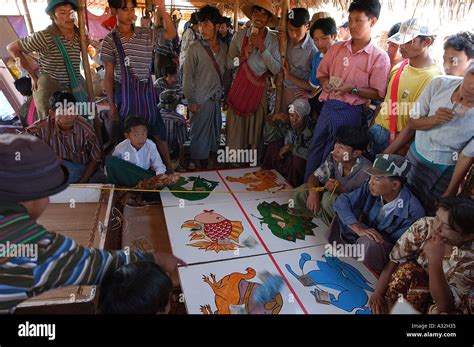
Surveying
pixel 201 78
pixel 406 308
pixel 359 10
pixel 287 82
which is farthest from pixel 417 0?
pixel 406 308

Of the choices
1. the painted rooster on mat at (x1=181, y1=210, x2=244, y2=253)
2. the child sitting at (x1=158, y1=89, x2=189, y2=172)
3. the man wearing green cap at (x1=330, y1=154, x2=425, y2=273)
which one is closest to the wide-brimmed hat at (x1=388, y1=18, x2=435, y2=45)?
the man wearing green cap at (x1=330, y1=154, x2=425, y2=273)

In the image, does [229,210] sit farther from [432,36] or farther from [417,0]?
[417,0]

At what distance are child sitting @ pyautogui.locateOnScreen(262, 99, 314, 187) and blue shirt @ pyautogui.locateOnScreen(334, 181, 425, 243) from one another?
103cm

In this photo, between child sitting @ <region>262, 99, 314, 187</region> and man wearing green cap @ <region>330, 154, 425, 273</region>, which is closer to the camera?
man wearing green cap @ <region>330, 154, 425, 273</region>

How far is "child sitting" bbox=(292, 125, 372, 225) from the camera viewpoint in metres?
2.75

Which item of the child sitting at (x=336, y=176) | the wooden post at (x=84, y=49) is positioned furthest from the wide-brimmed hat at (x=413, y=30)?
the wooden post at (x=84, y=49)

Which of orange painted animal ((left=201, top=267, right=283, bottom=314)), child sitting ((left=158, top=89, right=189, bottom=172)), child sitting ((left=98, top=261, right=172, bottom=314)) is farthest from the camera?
child sitting ((left=158, top=89, right=189, bottom=172))

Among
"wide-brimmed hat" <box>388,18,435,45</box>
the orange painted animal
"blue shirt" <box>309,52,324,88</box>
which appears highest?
"wide-brimmed hat" <box>388,18,435,45</box>

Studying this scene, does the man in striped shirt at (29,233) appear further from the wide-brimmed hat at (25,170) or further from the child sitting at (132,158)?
the child sitting at (132,158)

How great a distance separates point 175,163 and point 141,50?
1.50 m

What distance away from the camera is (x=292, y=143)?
3771 mm

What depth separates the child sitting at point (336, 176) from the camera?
9.04ft

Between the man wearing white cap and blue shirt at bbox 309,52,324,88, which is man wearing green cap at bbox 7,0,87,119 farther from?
the man wearing white cap

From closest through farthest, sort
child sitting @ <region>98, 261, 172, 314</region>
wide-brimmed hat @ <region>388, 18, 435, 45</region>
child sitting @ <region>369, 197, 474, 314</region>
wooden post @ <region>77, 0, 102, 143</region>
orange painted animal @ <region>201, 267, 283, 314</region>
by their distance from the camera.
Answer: child sitting @ <region>98, 261, 172, 314</region>, child sitting @ <region>369, 197, 474, 314</region>, orange painted animal @ <region>201, 267, 283, 314</region>, wide-brimmed hat @ <region>388, 18, 435, 45</region>, wooden post @ <region>77, 0, 102, 143</region>
